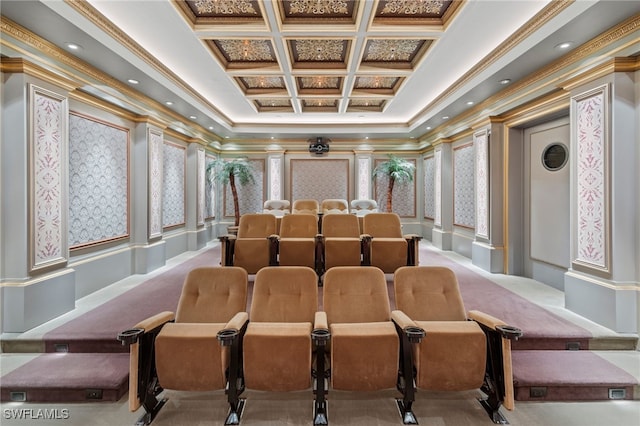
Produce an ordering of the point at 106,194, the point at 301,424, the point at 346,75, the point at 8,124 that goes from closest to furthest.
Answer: the point at 301,424 < the point at 8,124 < the point at 106,194 < the point at 346,75

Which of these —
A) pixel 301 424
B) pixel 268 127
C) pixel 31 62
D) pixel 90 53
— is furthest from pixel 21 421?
pixel 268 127

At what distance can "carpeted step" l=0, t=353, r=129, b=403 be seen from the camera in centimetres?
238

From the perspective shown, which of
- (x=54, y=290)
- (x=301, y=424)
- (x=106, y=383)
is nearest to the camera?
(x=301, y=424)

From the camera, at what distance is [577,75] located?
3.44m

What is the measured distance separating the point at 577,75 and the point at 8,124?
18.5 feet

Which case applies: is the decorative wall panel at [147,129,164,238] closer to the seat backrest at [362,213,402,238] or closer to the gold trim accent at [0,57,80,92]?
the gold trim accent at [0,57,80,92]

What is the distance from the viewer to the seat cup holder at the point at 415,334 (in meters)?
2.01

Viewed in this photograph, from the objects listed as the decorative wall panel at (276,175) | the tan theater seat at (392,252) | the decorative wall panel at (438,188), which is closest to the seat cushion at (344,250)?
the tan theater seat at (392,252)

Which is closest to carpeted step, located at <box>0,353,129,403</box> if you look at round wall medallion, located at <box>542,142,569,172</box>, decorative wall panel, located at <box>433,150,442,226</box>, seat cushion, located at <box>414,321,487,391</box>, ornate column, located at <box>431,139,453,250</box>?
seat cushion, located at <box>414,321,487,391</box>

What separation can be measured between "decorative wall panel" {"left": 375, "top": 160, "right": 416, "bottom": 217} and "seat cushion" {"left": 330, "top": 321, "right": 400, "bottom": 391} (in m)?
7.37

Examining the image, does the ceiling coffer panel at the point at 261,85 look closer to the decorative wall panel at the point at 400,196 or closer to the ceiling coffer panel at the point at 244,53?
the ceiling coffer panel at the point at 244,53

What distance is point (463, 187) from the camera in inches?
264

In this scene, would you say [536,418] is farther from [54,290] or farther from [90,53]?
[90,53]

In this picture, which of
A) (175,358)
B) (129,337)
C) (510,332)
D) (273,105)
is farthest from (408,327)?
(273,105)
